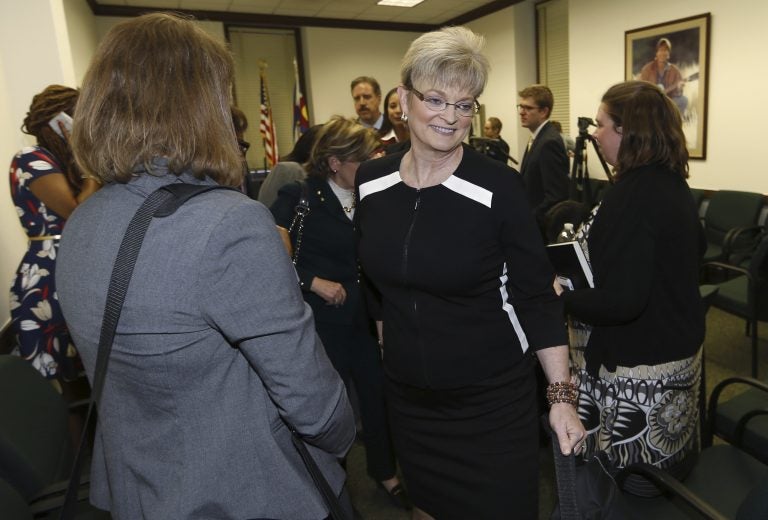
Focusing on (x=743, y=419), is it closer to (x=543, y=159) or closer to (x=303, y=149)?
(x=303, y=149)

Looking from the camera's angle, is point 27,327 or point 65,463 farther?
point 27,327

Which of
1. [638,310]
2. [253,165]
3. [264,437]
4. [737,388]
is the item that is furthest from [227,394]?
[253,165]

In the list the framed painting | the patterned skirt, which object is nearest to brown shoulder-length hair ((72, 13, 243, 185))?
the patterned skirt

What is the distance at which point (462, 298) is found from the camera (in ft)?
4.36

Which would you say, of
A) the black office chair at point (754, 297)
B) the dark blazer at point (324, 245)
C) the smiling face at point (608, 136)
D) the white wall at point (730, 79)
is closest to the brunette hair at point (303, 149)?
the dark blazer at point (324, 245)

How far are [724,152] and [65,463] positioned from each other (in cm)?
546

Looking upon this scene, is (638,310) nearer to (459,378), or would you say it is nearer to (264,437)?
(459,378)

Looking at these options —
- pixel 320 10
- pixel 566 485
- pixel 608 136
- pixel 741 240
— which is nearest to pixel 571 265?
pixel 608 136

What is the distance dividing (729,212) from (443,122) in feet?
14.2

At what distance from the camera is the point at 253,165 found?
7938 millimetres

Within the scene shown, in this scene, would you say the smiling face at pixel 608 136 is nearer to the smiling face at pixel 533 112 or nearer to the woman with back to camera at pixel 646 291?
the woman with back to camera at pixel 646 291

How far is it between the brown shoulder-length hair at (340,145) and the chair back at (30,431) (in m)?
1.14

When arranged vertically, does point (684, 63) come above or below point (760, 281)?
above

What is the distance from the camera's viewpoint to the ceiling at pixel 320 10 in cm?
655
